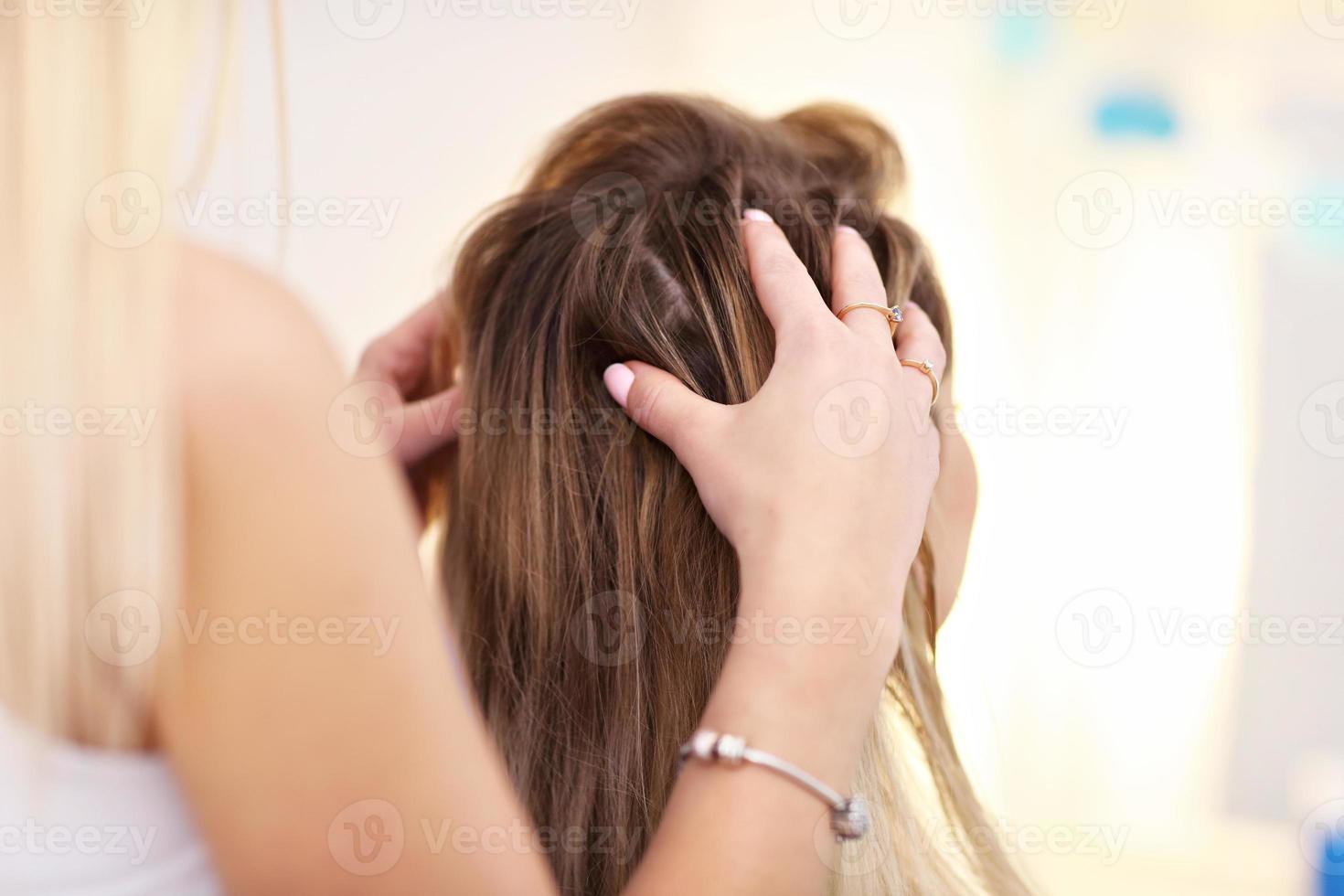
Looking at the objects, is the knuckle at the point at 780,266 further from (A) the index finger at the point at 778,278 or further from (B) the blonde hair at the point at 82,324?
(B) the blonde hair at the point at 82,324

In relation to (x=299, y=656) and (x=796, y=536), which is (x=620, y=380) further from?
(x=299, y=656)

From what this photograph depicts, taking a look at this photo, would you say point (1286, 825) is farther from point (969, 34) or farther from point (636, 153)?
point (636, 153)

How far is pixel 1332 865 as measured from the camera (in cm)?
154

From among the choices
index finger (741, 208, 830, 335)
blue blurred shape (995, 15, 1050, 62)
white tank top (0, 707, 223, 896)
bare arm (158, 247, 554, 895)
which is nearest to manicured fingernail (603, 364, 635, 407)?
index finger (741, 208, 830, 335)

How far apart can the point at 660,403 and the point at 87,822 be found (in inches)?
14.9

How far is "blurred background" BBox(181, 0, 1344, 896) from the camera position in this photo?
1.61 meters

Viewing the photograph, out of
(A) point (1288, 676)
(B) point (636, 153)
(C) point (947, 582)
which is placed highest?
(B) point (636, 153)

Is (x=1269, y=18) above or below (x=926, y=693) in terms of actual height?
above

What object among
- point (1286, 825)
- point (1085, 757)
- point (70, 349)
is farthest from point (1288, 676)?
point (70, 349)

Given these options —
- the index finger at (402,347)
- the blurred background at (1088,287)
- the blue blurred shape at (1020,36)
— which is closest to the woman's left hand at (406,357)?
the index finger at (402,347)

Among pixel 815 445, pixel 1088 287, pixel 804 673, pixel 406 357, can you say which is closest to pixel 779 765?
pixel 804 673

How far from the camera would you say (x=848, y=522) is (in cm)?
54

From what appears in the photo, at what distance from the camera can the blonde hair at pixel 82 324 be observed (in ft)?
1.22

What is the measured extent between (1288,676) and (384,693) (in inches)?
70.4
